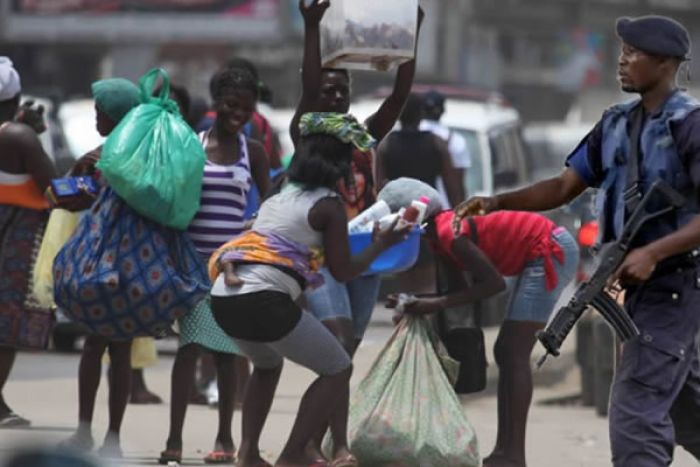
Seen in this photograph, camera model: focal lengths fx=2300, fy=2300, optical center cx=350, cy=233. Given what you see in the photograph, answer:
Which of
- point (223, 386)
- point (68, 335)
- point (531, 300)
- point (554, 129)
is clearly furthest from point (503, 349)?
point (554, 129)

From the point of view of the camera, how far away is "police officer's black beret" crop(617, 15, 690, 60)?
23.0 feet

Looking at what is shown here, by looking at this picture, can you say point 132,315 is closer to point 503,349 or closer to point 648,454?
point 503,349

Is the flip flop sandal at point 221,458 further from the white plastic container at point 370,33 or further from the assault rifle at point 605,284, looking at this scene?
the assault rifle at point 605,284

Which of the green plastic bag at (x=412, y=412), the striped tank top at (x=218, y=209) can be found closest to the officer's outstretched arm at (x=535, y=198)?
the green plastic bag at (x=412, y=412)

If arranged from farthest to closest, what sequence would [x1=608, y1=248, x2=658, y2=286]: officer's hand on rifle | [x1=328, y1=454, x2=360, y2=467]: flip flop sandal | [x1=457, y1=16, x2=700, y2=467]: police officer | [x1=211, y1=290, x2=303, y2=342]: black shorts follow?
[x1=328, y1=454, x2=360, y2=467]: flip flop sandal → [x1=211, y1=290, x2=303, y2=342]: black shorts → [x1=457, y1=16, x2=700, y2=467]: police officer → [x1=608, y1=248, x2=658, y2=286]: officer's hand on rifle

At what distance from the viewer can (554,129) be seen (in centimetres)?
3441

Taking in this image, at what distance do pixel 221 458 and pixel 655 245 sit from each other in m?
3.08

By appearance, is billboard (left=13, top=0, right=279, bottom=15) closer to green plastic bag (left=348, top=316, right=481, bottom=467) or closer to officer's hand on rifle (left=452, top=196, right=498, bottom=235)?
green plastic bag (left=348, top=316, right=481, bottom=467)

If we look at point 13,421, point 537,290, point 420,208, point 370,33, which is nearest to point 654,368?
point 420,208

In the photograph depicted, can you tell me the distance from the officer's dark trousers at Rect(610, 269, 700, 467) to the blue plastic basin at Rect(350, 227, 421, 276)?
1.96 metres

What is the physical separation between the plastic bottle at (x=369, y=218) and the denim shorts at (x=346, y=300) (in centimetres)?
20

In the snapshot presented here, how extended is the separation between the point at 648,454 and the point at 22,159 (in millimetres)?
4156

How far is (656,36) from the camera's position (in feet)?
23.0

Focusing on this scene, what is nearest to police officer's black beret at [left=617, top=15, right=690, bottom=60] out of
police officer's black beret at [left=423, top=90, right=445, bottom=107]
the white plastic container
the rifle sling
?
the rifle sling
